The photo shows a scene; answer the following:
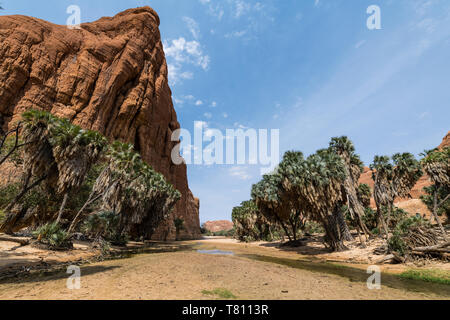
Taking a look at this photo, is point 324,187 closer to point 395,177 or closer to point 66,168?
point 395,177

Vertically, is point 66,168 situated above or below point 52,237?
above

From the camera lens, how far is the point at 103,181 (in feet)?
72.3

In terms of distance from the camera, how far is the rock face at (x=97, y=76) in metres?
39.0

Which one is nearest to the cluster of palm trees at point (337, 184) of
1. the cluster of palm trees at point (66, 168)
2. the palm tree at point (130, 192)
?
the palm tree at point (130, 192)

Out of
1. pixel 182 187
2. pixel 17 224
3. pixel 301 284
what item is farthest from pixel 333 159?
pixel 182 187

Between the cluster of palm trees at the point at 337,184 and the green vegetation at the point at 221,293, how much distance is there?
1767cm

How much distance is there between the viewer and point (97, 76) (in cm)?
4828

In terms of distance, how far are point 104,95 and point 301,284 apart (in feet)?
180

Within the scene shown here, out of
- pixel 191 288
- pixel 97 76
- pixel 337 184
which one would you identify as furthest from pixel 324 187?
pixel 97 76

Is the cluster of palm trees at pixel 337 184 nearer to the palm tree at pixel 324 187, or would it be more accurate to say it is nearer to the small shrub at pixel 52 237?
the palm tree at pixel 324 187

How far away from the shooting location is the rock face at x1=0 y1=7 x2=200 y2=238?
39.0m

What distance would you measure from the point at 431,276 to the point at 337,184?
470 inches
